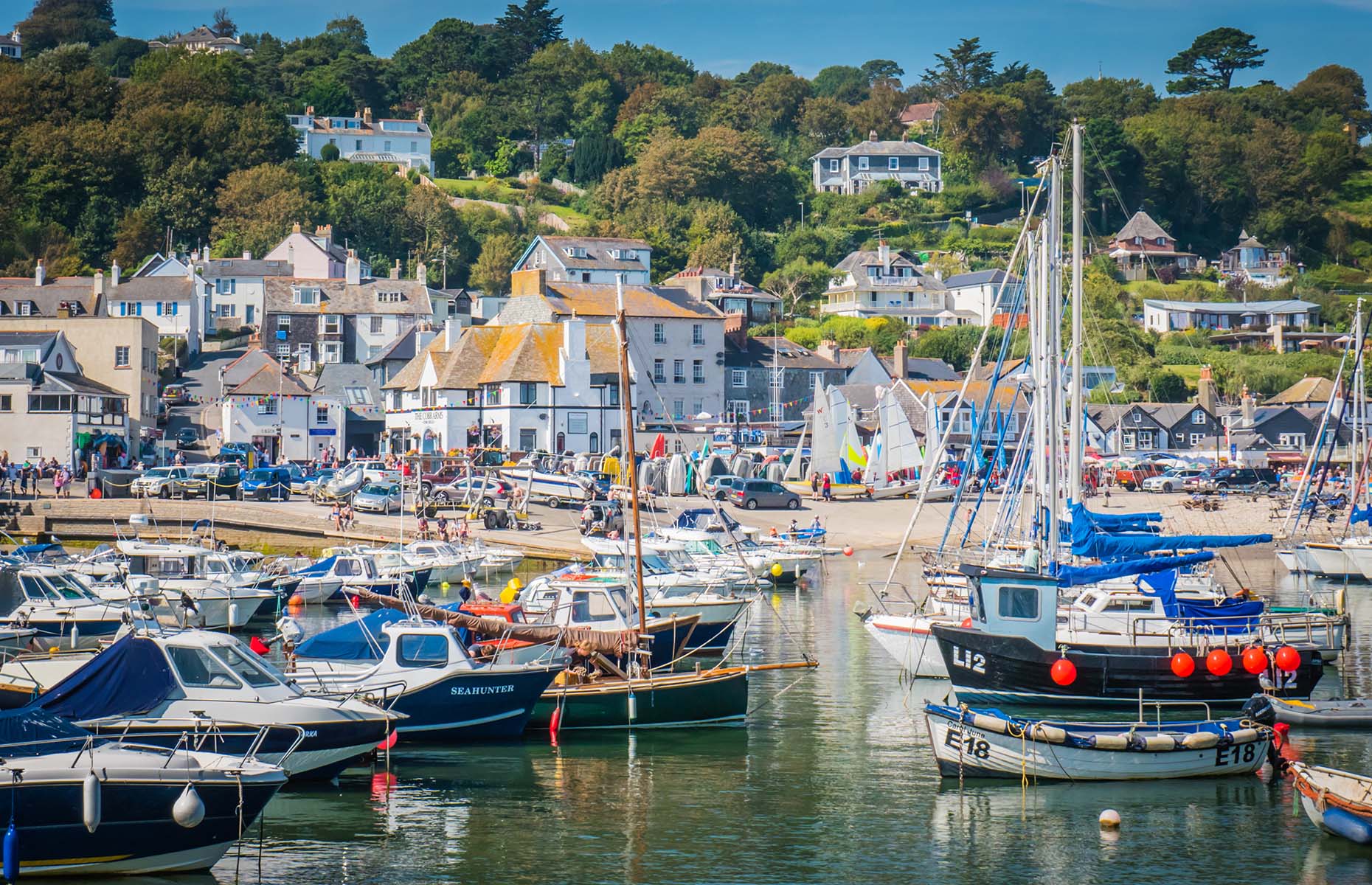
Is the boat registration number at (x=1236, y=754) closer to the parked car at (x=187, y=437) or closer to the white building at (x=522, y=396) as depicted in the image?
the white building at (x=522, y=396)

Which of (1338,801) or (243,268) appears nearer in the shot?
(1338,801)

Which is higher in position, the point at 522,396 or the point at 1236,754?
the point at 522,396

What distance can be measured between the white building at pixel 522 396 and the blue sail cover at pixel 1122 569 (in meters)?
52.8

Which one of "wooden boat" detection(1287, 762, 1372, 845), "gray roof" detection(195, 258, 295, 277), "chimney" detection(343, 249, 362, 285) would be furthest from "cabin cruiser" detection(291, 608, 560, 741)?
"gray roof" detection(195, 258, 295, 277)

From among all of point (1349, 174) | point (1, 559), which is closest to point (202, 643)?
point (1, 559)

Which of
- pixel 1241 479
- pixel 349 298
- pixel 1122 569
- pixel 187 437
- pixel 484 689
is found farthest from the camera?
pixel 349 298

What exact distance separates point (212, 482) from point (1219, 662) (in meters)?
49.2

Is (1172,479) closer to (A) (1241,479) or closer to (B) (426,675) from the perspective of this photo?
(A) (1241,479)

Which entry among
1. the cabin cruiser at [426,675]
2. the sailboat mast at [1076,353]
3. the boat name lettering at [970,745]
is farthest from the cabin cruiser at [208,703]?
the sailboat mast at [1076,353]

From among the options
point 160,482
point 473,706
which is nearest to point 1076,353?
point 473,706

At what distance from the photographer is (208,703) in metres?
22.8

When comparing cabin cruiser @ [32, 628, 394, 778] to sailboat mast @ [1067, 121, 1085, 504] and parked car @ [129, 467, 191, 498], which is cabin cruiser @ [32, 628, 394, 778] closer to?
sailboat mast @ [1067, 121, 1085, 504]

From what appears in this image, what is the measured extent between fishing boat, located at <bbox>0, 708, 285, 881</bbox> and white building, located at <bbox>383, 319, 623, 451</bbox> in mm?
64851

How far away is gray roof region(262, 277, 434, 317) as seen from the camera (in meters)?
112
